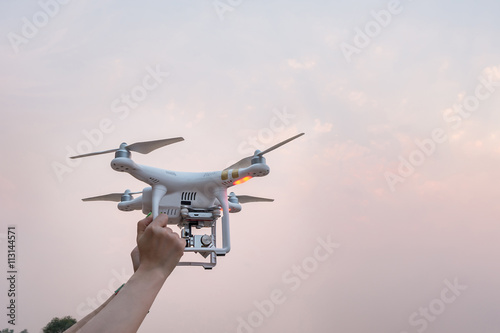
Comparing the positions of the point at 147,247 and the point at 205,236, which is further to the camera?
the point at 205,236

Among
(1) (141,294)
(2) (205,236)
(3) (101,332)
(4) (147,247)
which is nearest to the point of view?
(3) (101,332)

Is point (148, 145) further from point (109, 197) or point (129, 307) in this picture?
point (129, 307)

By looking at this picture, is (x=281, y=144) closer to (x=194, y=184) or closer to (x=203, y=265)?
(x=194, y=184)

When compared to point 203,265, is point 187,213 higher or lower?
higher

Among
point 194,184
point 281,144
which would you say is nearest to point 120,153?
point 194,184

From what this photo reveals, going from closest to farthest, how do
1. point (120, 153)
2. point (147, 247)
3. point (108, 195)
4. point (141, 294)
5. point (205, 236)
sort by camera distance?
1. point (141, 294)
2. point (147, 247)
3. point (205, 236)
4. point (120, 153)
5. point (108, 195)

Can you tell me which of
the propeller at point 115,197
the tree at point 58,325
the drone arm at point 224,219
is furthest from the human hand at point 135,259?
the tree at point 58,325

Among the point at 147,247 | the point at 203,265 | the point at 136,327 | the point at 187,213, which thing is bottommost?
the point at 136,327
